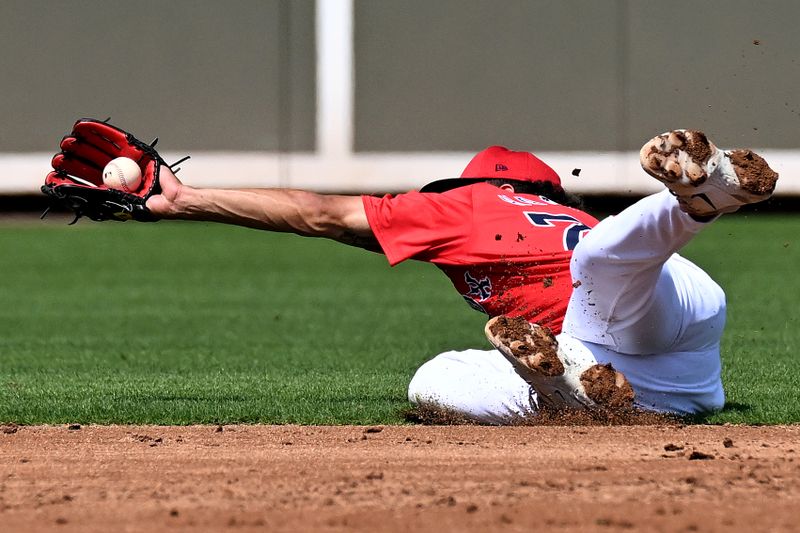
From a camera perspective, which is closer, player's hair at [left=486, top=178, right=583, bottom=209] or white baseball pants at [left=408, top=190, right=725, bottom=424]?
white baseball pants at [left=408, top=190, right=725, bottom=424]

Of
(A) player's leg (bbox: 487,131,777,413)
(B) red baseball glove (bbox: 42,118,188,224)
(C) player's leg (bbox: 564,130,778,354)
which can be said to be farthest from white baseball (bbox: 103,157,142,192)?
(C) player's leg (bbox: 564,130,778,354)

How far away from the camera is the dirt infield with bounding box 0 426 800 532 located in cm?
354

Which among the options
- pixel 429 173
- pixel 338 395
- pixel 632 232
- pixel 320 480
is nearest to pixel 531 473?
pixel 320 480

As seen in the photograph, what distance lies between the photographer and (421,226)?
16.7 ft

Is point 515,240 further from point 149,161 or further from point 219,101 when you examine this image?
point 219,101

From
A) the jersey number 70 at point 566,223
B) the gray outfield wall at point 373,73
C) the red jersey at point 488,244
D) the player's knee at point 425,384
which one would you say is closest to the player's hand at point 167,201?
the red jersey at point 488,244

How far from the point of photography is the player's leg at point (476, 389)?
17.0 feet

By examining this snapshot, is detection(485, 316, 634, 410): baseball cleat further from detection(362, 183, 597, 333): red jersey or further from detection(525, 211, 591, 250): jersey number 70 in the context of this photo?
detection(525, 211, 591, 250): jersey number 70

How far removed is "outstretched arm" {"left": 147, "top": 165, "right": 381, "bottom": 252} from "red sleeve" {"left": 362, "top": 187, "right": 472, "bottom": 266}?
0.09 meters

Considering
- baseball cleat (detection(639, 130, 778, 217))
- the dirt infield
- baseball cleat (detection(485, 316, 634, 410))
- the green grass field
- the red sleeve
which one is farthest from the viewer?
the green grass field

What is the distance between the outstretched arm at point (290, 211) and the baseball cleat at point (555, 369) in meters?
0.78

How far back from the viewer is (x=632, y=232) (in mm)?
4617

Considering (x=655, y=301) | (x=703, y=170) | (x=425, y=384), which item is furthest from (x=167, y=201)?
(x=703, y=170)

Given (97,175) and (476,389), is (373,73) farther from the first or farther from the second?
(476,389)
